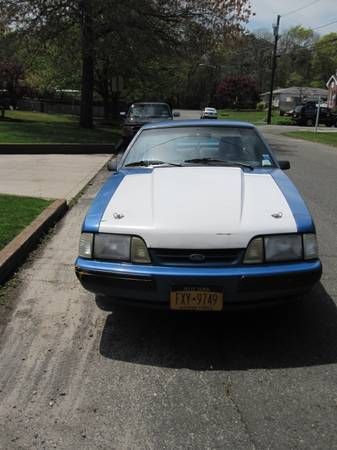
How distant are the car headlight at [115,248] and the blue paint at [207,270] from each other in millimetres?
48

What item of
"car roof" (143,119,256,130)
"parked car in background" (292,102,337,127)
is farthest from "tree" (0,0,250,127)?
"parked car in background" (292,102,337,127)

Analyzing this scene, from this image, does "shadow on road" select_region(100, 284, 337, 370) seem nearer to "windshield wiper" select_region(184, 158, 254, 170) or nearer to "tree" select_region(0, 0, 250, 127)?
"windshield wiper" select_region(184, 158, 254, 170)

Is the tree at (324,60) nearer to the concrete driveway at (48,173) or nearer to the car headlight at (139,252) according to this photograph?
the concrete driveway at (48,173)

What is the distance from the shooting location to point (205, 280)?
3.61 m

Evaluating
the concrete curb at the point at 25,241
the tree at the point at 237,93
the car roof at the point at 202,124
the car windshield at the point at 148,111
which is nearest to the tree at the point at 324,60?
the tree at the point at 237,93

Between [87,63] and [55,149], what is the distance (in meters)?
8.40

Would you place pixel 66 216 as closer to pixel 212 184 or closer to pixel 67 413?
pixel 212 184

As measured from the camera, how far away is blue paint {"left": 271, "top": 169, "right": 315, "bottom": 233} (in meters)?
3.85

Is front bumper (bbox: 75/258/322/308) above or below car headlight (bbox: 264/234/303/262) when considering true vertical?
below

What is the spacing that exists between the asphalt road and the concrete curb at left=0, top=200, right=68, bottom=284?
235 millimetres

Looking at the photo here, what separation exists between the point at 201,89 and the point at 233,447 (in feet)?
326

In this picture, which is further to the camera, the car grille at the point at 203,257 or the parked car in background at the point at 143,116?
the parked car in background at the point at 143,116

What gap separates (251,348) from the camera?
3.93 m

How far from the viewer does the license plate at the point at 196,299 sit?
3645mm
